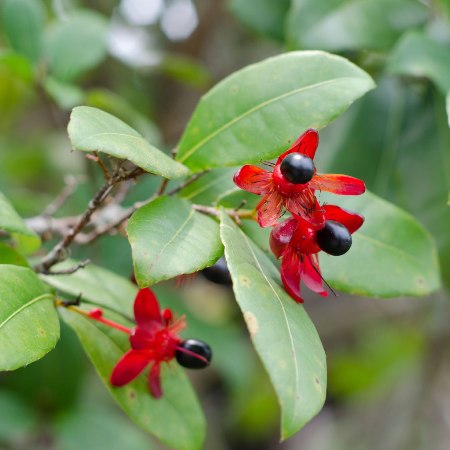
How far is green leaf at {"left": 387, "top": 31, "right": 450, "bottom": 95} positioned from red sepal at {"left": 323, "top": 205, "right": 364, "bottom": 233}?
44 centimetres

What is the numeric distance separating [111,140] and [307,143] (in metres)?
0.22

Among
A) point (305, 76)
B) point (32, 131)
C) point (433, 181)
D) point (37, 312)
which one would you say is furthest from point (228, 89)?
point (32, 131)

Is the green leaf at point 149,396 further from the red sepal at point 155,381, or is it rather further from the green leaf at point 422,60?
the green leaf at point 422,60

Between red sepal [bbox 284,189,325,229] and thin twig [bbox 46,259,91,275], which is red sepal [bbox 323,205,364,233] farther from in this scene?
thin twig [bbox 46,259,91,275]

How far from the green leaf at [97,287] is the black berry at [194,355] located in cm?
11

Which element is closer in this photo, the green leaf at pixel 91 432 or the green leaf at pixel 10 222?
the green leaf at pixel 10 222

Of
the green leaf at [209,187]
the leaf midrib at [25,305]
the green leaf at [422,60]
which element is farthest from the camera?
the green leaf at [422,60]

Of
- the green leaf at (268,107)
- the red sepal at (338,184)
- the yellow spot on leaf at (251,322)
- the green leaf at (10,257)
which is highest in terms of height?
the green leaf at (268,107)

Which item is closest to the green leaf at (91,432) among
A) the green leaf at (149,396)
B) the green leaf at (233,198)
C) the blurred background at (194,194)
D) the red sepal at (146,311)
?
the blurred background at (194,194)

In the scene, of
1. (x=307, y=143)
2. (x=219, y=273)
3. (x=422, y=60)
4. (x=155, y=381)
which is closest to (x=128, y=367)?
(x=155, y=381)

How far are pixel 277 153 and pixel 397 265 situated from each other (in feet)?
0.88

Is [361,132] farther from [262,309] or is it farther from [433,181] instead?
[262,309]

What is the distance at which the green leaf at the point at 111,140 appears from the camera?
69 cm

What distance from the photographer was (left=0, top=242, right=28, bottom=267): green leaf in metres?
0.92
